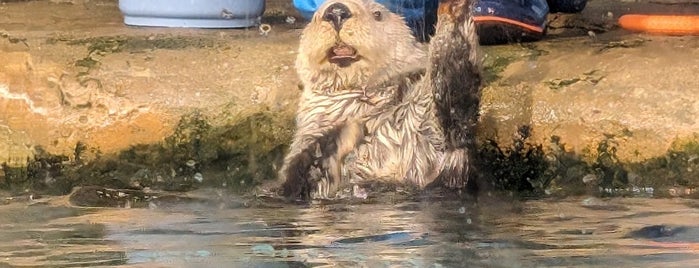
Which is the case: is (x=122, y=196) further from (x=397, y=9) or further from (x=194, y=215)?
(x=397, y=9)

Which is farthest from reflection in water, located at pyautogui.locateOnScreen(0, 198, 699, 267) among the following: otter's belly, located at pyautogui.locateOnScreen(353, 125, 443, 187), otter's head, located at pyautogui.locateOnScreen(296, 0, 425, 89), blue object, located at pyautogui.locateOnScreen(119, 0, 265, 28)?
blue object, located at pyautogui.locateOnScreen(119, 0, 265, 28)

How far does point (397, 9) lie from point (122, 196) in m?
0.63

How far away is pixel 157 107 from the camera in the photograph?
7.70 feet

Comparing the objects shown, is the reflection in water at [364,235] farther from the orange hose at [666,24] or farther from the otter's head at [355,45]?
the orange hose at [666,24]

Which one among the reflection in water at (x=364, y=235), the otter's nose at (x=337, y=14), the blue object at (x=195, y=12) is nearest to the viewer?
the reflection in water at (x=364, y=235)

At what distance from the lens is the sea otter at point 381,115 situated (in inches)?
82.7

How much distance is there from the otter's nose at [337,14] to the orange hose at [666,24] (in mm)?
856

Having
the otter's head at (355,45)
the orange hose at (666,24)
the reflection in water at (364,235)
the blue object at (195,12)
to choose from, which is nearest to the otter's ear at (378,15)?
the otter's head at (355,45)

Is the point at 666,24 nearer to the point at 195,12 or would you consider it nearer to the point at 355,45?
the point at 355,45

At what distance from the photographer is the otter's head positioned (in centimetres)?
207

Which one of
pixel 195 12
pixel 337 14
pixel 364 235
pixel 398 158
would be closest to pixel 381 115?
pixel 398 158

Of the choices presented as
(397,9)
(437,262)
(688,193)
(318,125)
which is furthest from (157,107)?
(688,193)

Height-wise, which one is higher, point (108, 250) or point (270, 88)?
point (270, 88)

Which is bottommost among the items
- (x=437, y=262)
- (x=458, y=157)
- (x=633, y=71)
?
(x=437, y=262)
